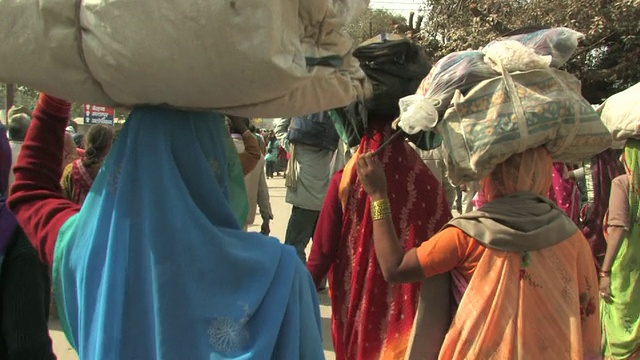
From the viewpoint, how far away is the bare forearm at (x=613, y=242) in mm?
4582

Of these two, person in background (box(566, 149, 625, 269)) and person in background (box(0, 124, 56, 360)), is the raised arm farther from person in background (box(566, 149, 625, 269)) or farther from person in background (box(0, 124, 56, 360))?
person in background (box(566, 149, 625, 269))

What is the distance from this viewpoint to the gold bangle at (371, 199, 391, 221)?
2639 mm

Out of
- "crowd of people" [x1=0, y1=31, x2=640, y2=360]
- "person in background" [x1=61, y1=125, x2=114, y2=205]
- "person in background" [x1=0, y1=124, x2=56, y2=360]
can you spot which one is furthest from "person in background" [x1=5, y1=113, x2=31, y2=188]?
"person in background" [x1=0, y1=124, x2=56, y2=360]

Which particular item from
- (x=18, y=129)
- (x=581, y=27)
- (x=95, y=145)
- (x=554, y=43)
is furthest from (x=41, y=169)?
(x=581, y=27)

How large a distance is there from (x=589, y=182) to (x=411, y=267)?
13.5ft

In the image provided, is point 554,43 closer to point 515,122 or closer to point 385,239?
point 515,122

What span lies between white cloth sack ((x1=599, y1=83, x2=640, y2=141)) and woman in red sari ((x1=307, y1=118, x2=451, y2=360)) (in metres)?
1.96

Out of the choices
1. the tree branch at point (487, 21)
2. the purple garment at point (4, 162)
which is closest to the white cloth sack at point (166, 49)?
the purple garment at point (4, 162)

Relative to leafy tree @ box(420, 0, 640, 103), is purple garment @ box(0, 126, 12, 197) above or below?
below

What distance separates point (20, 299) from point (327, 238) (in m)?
1.46

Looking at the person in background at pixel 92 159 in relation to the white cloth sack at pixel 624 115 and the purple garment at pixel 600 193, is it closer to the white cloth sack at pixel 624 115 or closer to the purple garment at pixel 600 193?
the white cloth sack at pixel 624 115

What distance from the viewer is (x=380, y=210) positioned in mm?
2654

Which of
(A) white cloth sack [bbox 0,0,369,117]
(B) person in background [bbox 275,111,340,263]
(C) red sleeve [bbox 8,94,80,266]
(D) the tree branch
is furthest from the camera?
(D) the tree branch

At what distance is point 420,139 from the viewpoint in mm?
3156
